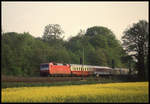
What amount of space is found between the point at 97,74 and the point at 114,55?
37089 millimetres

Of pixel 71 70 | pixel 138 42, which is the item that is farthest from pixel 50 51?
pixel 138 42

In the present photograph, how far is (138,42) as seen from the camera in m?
62.9

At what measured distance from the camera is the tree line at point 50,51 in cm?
5557

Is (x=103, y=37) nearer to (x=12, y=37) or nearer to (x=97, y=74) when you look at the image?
(x=97, y=74)

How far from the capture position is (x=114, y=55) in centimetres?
10262

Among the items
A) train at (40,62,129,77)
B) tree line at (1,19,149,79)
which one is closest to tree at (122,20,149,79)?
tree line at (1,19,149,79)

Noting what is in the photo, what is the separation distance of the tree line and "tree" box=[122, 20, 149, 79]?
3.72 ft

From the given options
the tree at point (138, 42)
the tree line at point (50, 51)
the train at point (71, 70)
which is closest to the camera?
the train at point (71, 70)

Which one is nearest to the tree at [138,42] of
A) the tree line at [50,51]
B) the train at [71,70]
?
the tree line at [50,51]

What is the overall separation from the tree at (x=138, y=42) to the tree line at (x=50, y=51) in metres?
1.13

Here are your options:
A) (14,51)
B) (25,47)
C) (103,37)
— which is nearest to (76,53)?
(103,37)

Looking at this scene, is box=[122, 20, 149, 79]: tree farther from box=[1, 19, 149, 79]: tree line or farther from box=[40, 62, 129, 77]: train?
box=[40, 62, 129, 77]: train

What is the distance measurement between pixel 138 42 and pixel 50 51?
2192 centimetres

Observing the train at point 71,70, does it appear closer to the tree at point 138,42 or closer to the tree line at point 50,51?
the tree line at point 50,51
